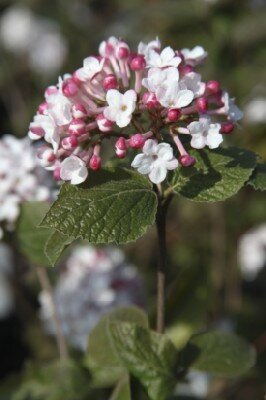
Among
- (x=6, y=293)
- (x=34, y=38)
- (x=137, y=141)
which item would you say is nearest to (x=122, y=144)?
(x=137, y=141)

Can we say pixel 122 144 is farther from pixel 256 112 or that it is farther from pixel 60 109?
pixel 256 112

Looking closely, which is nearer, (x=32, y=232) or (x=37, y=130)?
(x=37, y=130)

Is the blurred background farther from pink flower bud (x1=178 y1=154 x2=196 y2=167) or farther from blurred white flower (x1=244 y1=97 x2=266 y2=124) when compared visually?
pink flower bud (x1=178 y1=154 x2=196 y2=167)

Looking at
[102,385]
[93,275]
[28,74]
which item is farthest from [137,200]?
[28,74]

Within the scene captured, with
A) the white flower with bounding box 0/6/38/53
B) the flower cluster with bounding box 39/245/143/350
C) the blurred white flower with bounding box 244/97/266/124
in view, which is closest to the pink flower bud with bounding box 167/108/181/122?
the flower cluster with bounding box 39/245/143/350

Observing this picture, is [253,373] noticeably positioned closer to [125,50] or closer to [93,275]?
[93,275]

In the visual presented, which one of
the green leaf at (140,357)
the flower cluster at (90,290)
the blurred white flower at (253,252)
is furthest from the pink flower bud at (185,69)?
the blurred white flower at (253,252)
